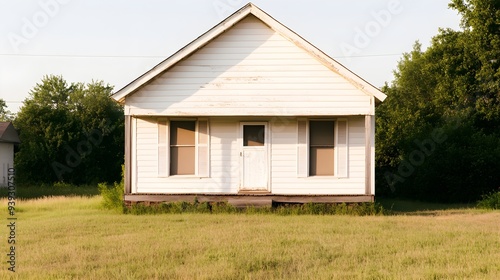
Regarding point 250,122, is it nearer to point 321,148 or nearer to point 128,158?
point 321,148

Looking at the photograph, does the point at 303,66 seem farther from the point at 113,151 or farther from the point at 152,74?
the point at 113,151

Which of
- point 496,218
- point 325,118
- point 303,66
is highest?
point 303,66

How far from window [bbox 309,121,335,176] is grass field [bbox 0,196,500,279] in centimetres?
230

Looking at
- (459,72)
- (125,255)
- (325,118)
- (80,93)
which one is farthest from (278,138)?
(80,93)

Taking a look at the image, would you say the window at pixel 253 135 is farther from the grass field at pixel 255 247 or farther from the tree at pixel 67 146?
the tree at pixel 67 146

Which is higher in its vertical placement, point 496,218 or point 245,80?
point 245,80

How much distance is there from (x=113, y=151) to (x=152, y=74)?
3084 cm

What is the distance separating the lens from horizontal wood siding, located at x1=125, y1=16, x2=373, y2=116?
20.3 m

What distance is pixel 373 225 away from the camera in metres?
16.6

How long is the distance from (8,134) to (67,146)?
4.27 meters

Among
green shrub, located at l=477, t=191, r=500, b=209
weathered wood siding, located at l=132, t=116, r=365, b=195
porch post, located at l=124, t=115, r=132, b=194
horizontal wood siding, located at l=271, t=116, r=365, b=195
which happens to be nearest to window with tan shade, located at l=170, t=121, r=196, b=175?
weathered wood siding, located at l=132, t=116, r=365, b=195

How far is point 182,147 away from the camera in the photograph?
21.2m

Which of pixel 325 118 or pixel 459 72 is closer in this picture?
pixel 325 118

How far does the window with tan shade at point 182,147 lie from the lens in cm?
2117
